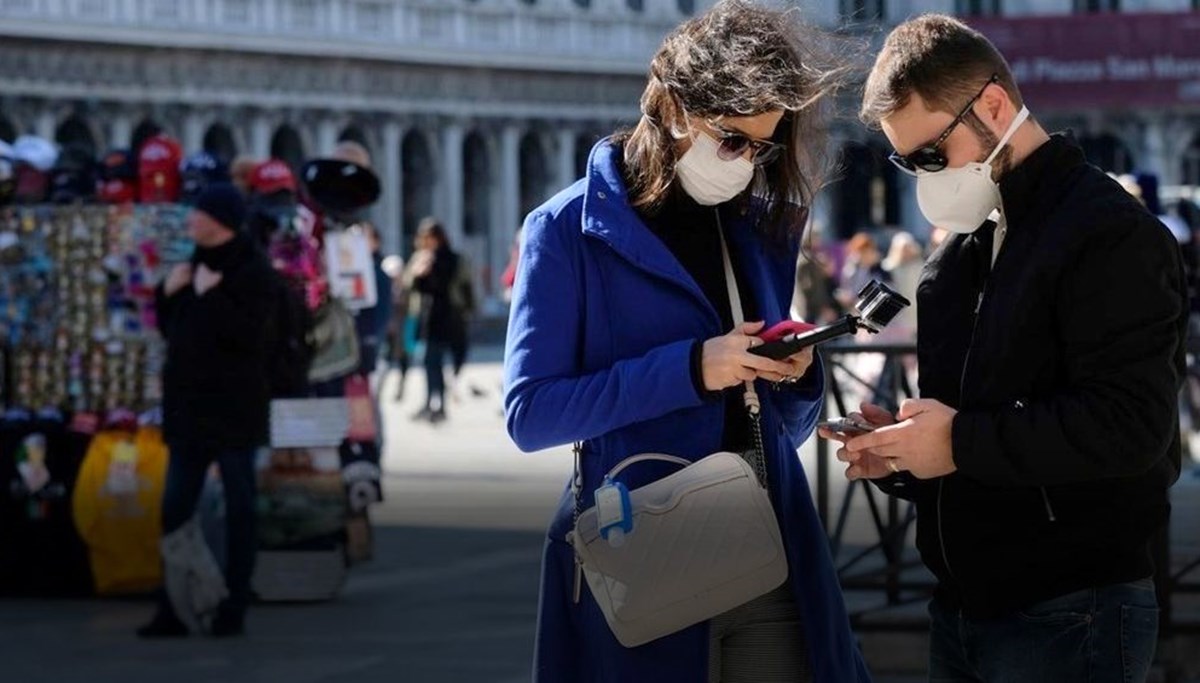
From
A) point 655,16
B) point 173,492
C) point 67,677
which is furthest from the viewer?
point 655,16

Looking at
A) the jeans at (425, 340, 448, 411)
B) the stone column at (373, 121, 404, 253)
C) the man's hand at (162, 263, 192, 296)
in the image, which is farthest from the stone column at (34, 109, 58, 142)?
the man's hand at (162, 263, 192, 296)

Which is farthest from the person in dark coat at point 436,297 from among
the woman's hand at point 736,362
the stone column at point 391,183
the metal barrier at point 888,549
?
the stone column at point 391,183

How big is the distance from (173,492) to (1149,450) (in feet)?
17.7

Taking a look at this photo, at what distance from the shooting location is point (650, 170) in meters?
3.54

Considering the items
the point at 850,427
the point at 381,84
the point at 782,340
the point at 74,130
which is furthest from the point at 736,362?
the point at 381,84

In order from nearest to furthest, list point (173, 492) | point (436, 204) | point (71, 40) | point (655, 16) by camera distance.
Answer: point (173, 492)
point (71, 40)
point (436, 204)
point (655, 16)

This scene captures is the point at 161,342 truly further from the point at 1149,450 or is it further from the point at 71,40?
the point at 71,40

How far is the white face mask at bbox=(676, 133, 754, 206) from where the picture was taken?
3.49 meters

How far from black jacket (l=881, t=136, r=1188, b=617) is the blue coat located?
181 mm

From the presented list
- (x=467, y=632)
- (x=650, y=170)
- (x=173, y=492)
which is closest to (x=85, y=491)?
(x=173, y=492)

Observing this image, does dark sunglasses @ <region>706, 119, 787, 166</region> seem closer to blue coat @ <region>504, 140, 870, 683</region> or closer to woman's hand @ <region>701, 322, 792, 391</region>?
blue coat @ <region>504, 140, 870, 683</region>

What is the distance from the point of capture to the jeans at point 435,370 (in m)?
19.2

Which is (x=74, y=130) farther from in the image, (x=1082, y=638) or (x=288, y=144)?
(x=1082, y=638)

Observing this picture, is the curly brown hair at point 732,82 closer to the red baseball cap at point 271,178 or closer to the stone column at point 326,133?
the red baseball cap at point 271,178
